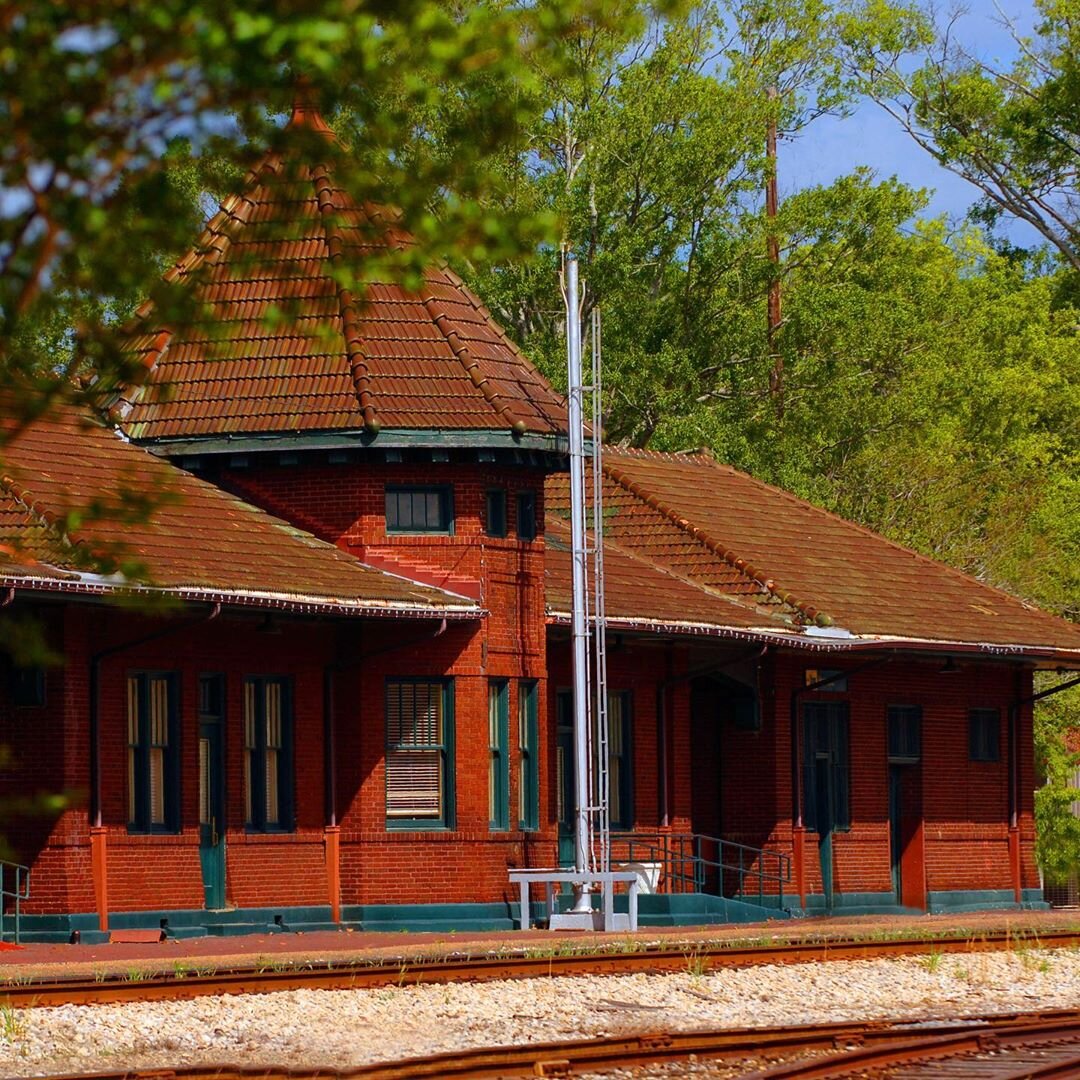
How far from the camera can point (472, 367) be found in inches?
1107

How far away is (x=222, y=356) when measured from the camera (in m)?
6.50

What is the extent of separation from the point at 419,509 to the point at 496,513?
35.1 inches

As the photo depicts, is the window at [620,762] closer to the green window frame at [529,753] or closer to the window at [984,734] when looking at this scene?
the green window frame at [529,753]

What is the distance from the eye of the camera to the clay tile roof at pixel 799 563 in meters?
33.3

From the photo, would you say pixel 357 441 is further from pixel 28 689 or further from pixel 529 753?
pixel 28 689

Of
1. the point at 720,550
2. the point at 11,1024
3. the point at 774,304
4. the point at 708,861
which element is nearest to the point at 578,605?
the point at 708,861

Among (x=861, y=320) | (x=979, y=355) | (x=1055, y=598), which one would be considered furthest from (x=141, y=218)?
(x=979, y=355)

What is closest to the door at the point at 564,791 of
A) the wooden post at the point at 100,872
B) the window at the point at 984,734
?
the wooden post at the point at 100,872

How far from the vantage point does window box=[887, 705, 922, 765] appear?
114 ft

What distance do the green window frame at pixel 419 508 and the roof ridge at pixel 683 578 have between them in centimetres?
507

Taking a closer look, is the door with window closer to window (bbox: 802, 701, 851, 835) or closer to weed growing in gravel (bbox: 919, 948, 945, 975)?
window (bbox: 802, 701, 851, 835)

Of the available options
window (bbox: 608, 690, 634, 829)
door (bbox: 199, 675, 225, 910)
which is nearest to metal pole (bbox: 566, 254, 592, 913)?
window (bbox: 608, 690, 634, 829)

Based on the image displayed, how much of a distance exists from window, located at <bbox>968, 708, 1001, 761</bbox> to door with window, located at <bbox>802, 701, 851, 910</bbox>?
9.27ft

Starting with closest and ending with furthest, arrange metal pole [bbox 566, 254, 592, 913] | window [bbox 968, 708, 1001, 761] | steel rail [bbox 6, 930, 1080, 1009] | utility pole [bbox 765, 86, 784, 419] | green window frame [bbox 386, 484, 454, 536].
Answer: steel rail [bbox 6, 930, 1080, 1009]
metal pole [bbox 566, 254, 592, 913]
green window frame [bbox 386, 484, 454, 536]
window [bbox 968, 708, 1001, 761]
utility pole [bbox 765, 86, 784, 419]
